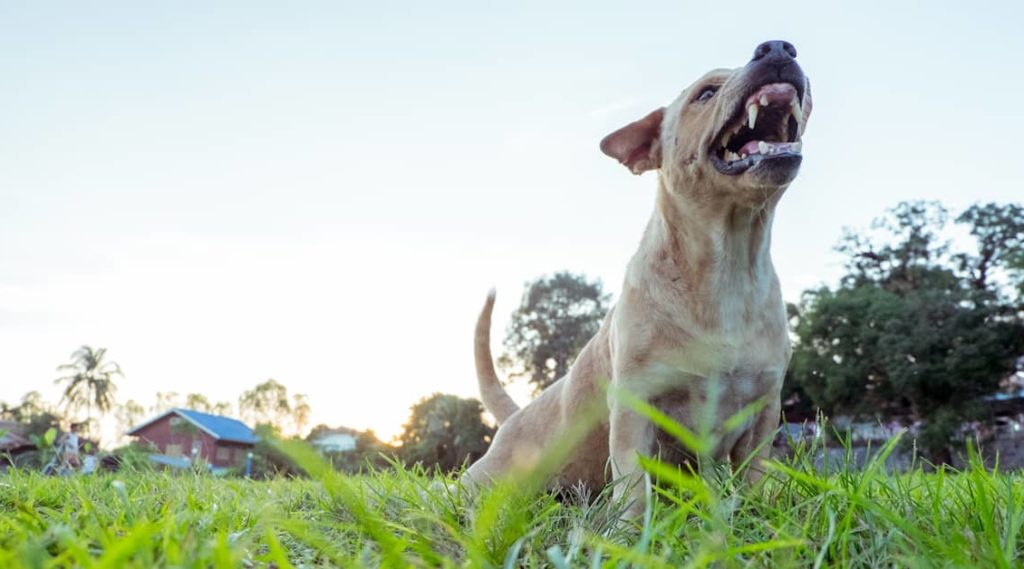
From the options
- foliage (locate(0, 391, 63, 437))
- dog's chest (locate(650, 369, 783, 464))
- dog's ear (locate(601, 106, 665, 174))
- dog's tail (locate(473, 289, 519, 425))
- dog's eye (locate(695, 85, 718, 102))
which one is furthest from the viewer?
foliage (locate(0, 391, 63, 437))

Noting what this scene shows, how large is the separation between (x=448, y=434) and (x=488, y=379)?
114 ft

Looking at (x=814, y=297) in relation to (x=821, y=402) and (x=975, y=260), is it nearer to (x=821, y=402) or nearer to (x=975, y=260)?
(x=821, y=402)

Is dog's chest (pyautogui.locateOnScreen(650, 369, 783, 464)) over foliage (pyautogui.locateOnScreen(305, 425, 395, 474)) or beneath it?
over

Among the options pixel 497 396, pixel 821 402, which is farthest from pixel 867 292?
pixel 497 396

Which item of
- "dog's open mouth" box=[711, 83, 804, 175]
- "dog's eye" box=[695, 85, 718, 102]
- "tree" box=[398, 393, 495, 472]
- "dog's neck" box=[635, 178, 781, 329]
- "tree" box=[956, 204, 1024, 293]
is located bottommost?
"tree" box=[398, 393, 495, 472]

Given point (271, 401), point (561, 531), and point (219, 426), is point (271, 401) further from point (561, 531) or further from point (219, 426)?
point (561, 531)

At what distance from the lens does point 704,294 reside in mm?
3316

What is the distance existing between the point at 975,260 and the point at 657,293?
39431 mm

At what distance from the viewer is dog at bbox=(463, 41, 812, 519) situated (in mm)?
3160

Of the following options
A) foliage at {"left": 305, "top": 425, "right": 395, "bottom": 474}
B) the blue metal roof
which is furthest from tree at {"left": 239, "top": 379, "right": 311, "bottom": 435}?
foliage at {"left": 305, "top": 425, "right": 395, "bottom": 474}

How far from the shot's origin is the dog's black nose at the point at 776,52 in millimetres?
3402

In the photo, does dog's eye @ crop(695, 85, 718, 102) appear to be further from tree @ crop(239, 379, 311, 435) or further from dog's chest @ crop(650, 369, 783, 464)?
tree @ crop(239, 379, 311, 435)

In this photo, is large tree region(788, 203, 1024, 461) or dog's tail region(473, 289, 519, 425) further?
large tree region(788, 203, 1024, 461)

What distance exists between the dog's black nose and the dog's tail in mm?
2216
